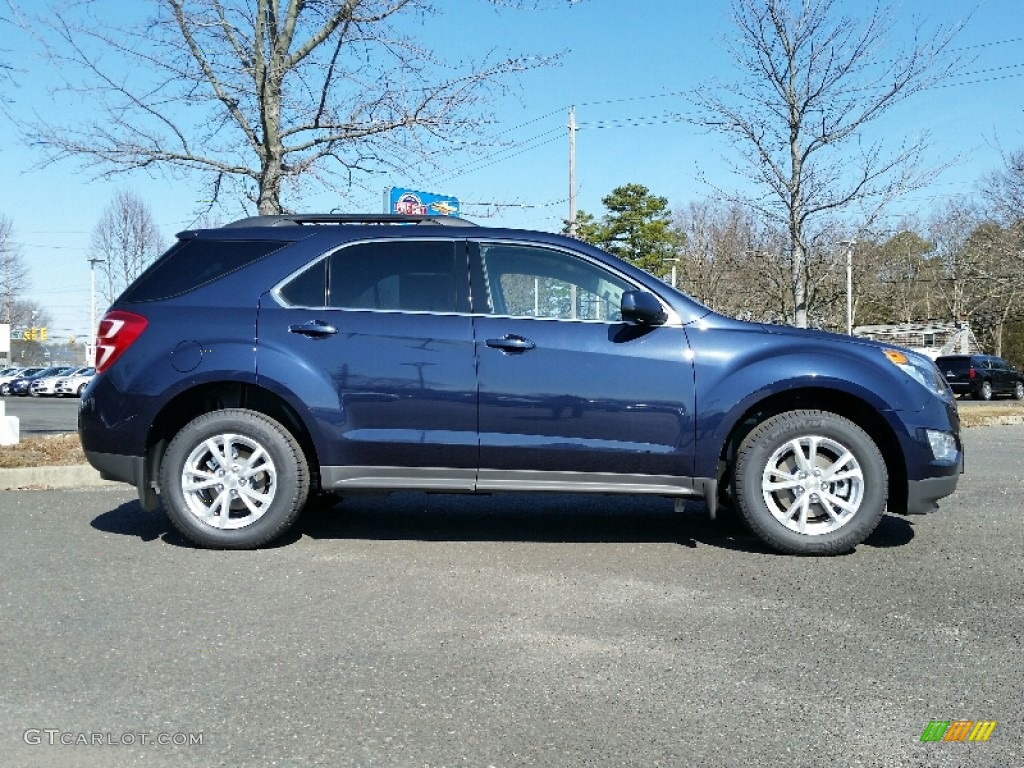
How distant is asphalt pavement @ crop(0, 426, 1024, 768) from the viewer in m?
2.66

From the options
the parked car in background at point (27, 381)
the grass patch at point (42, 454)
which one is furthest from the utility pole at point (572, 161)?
the parked car in background at point (27, 381)

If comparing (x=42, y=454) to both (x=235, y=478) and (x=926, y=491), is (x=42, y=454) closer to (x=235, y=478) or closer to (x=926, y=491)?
(x=235, y=478)

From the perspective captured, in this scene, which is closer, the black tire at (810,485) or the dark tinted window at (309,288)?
the black tire at (810,485)

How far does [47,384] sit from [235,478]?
158 ft

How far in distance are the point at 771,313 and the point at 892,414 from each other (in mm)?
29495

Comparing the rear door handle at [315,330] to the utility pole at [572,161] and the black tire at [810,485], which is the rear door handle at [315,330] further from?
the utility pole at [572,161]

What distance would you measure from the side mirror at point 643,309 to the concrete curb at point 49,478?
456cm

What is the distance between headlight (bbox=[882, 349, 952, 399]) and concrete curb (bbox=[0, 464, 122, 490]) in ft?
18.9

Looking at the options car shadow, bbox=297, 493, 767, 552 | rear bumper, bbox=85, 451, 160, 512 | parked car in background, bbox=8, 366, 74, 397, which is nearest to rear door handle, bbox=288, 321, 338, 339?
rear bumper, bbox=85, 451, 160, 512

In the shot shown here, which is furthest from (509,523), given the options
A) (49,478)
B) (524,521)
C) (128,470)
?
(49,478)

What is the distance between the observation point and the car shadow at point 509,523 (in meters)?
5.43

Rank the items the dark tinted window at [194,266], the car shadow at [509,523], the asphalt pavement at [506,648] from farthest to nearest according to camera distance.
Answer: the car shadow at [509,523], the dark tinted window at [194,266], the asphalt pavement at [506,648]

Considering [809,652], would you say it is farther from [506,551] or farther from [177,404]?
[177,404]

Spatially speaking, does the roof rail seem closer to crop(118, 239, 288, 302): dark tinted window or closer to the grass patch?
crop(118, 239, 288, 302): dark tinted window
